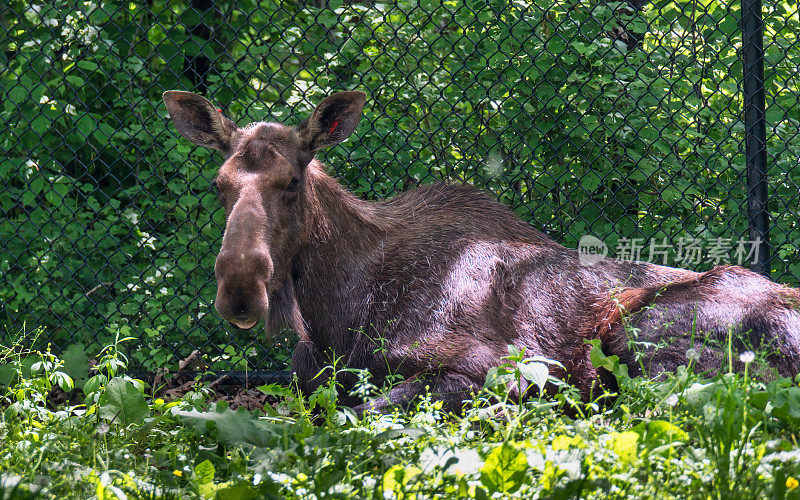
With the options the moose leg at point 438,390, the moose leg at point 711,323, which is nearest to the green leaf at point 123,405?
the moose leg at point 438,390

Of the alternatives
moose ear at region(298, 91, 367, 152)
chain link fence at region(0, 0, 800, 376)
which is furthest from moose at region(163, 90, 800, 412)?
chain link fence at region(0, 0, 800, 376)

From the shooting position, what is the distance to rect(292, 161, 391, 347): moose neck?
4070 mm

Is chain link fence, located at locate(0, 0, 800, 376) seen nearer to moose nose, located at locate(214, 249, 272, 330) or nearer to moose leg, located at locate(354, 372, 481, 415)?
moose leg, located at locate(354, 372, 481, 415)

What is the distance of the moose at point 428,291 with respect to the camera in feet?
12.5

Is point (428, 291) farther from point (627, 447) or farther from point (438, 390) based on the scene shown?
point (627, 447)

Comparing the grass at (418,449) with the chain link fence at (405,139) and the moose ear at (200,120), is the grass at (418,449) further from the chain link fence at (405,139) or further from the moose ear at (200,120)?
the chain link fence at (405,139)

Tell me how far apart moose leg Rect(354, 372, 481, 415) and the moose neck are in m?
0.46

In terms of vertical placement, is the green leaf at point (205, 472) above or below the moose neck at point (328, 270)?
below

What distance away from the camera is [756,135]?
5.21 metres

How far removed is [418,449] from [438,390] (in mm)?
1108

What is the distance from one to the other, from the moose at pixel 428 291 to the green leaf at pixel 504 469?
1226mm

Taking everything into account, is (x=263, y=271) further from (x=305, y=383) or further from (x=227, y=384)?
(x=227, y=384)

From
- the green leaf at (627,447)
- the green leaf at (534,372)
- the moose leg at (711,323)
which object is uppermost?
the moose leg at (711,323)

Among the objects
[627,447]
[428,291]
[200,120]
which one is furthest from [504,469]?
[200,120]
